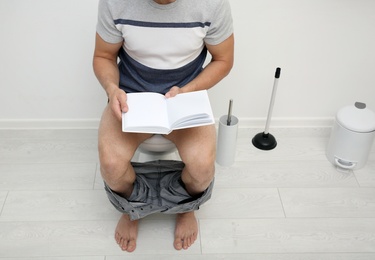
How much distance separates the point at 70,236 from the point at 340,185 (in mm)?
1117

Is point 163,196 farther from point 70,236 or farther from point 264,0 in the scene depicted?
point 264,0

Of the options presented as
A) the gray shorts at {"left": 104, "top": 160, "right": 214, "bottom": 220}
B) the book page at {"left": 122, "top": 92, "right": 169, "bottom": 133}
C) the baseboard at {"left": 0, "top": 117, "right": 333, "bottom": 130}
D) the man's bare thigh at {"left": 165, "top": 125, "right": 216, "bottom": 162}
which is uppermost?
the book page at {"left": 122, "top": 92, "right": 169, "bottom": 133}

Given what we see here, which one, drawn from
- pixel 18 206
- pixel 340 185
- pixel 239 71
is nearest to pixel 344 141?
pixel 340 185

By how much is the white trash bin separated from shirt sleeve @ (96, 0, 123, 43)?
3.27ft

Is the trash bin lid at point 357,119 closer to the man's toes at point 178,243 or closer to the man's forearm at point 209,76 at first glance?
the man's forearm at point 209,76

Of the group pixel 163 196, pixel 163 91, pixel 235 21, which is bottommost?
pixel 163 196

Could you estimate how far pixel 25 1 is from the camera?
168 cm

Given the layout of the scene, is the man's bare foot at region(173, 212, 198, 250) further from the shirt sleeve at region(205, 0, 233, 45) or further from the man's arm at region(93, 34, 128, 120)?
the shirt sleeve at region(205, 0, 233, 45)

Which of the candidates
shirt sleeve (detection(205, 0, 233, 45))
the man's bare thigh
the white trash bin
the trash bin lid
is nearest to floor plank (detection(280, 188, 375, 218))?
the white trash bin

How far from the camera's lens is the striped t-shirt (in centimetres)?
132

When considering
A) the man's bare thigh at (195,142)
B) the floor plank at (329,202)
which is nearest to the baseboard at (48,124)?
the man's bare thigh at (195,142)

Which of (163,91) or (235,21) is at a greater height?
A: (235,21)

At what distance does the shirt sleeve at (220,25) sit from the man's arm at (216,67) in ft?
0.08

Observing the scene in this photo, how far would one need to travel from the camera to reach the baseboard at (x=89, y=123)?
204cm
